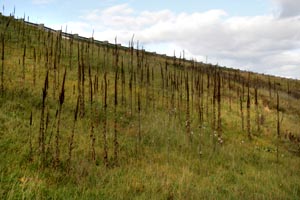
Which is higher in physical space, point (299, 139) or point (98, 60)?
point (98, 60)

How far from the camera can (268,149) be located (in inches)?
546

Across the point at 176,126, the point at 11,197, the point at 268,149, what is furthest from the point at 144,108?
the point at 11,197

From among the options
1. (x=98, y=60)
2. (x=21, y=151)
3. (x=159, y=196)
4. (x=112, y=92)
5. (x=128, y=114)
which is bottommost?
(x=159, y=196)

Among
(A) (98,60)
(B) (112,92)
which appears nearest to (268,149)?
(B) (112,92)

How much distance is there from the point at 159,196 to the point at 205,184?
5.78ft

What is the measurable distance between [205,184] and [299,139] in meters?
10.6

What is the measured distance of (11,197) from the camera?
210 inches

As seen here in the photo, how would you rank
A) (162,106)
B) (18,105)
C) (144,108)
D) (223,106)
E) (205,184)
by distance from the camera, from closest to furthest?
(205,184), (18,105), (144,108), (162,106), (223,106)

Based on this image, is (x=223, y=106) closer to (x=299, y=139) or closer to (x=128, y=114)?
(x=299, y=139)

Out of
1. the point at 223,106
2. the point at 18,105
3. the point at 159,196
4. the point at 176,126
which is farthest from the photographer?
the point at 223,106

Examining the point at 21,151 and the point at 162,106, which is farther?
the point at 162,106

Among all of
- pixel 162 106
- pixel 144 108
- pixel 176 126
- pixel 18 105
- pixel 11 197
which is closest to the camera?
pixel 11 197

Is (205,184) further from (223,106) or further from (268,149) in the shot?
(223,106)

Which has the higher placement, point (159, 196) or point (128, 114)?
point (128, 114)
